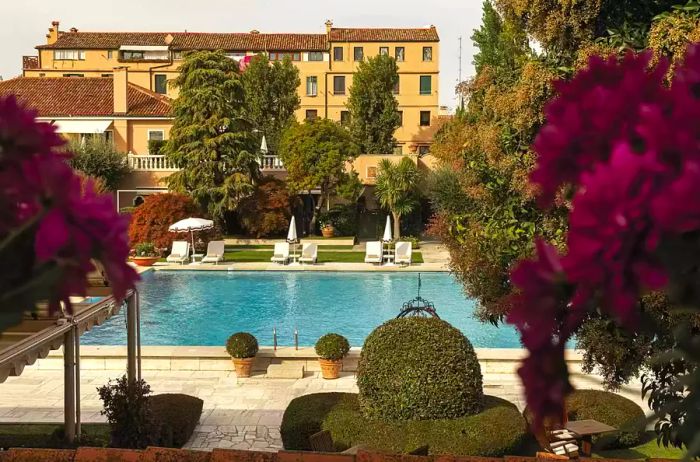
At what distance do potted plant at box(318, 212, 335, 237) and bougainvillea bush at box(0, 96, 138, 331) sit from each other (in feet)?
118

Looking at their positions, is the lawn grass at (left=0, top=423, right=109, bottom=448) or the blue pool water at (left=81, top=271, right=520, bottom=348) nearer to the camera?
the lawn grass at (left=0, top=423, right=109, bottom=448)

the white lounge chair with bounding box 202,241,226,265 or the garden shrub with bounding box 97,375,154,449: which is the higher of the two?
the white lounge chair with bounding box 202,241,226,265

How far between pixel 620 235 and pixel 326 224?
36.9 metres

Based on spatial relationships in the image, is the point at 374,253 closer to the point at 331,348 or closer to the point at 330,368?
the point at 330,368

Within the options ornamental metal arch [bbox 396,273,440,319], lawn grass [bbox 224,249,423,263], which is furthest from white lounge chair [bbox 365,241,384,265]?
ornamental metal arch [bbox 396,273,440,319]

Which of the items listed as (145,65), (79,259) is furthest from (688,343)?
(145,65)

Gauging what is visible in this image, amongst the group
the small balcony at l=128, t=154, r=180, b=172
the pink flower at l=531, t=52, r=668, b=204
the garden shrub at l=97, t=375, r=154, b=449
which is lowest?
the garden shrub at l=97, t=375, r=154, b=449

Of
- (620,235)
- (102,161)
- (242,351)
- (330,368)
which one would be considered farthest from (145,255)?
(620,235)

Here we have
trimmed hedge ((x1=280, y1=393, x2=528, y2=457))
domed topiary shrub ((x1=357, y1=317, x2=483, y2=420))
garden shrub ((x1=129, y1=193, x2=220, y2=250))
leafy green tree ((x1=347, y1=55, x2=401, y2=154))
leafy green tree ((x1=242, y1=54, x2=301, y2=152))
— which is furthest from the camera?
leafy green tree ((x1=347, y1=55, x2=401, y2=154))

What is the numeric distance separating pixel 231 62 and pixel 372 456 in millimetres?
33114

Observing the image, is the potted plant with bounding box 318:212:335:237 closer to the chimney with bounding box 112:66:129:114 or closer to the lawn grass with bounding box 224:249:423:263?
the lawn grass with bounding box 224:249:423:263

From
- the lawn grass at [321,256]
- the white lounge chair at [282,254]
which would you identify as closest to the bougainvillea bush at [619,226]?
the white lounge chair at [282,254]

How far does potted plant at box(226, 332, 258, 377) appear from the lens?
13.1m

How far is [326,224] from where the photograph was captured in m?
37.9
